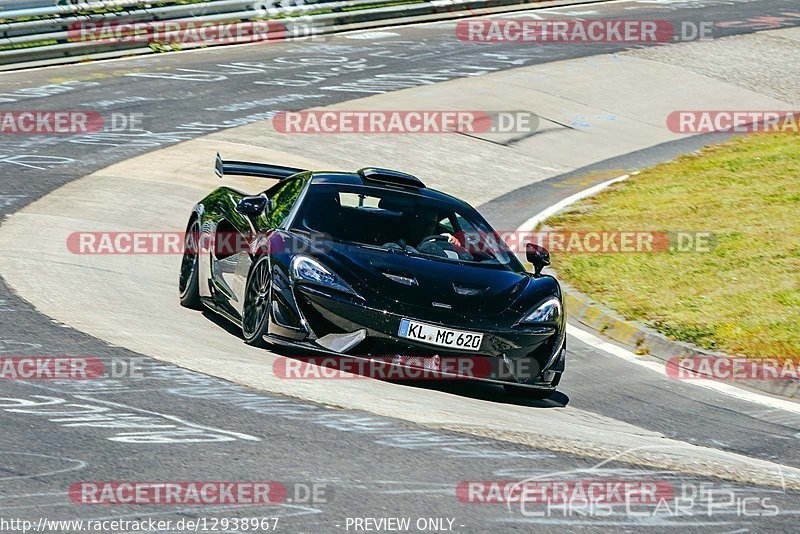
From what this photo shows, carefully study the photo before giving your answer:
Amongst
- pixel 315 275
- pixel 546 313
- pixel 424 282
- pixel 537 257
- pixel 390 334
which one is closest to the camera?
pixel 390 334

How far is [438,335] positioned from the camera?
8.10 m

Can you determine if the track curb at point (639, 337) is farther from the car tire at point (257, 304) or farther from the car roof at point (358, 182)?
the car tire at point (257, 304)

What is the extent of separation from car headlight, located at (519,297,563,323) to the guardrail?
625 inches

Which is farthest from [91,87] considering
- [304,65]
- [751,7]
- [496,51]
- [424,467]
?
[751,7]

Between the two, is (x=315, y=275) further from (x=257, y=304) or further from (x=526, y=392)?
(x=526, y=392)

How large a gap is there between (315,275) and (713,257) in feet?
21.3

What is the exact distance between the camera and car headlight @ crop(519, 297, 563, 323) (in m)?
8.51

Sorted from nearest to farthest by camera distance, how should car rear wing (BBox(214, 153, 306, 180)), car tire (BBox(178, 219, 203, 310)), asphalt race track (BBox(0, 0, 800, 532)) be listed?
1. asphalt race track (BBox(0, 0, 800, 532))
2. car tire (BBox(178, 219, 203, 310))
3. car rear wing (BBox(214, 153, 306, 180))

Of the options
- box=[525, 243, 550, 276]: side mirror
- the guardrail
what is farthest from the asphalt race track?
the guardrail

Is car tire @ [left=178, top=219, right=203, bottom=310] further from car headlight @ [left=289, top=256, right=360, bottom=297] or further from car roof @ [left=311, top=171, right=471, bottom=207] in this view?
car headlight @ [left=289, top=256, right=360, bottom=297]

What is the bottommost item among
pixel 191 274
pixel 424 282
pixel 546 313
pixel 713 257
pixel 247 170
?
pixel 713 257

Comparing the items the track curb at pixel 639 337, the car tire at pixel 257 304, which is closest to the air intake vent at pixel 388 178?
the car tire at pixel 257 304

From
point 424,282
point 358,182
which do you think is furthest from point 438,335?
point 358,182

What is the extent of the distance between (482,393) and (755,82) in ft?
60.4
